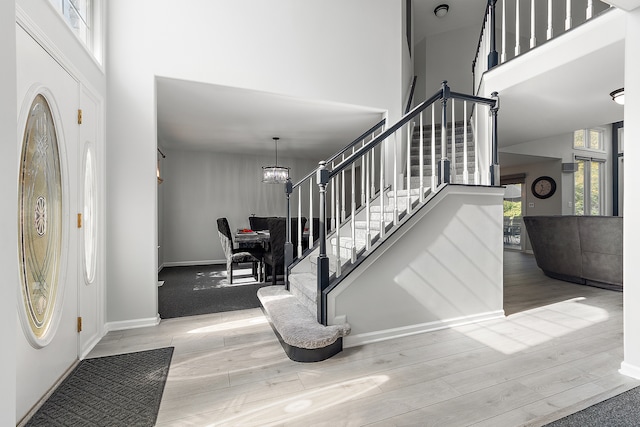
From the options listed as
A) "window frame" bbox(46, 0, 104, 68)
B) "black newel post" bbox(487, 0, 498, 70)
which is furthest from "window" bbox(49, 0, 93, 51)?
"black newel post" bbox(487, 0, 498, 70)

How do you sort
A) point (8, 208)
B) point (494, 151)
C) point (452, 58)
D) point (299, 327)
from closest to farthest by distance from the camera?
point (8, 208) → point (299, 327) → point (494, 151) → point (452, 58)

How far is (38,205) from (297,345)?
177 centimetres

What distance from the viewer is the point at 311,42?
3.52 m

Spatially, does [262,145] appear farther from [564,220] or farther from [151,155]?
[564,220]

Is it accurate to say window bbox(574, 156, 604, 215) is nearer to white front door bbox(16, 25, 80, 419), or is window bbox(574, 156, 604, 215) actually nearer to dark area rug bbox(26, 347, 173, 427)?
dark area rug bbox(26, 347, 173, 427)

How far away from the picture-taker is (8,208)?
790mm

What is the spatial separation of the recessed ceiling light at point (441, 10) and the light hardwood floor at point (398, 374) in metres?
5.98

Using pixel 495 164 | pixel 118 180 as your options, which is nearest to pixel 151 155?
pixel 118 180

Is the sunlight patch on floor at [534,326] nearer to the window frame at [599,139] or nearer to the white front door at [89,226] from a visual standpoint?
the white front door at [89,226]

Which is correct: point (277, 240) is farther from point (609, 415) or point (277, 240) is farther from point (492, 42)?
point (492, 42)

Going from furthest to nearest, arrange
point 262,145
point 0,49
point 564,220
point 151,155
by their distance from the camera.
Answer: point 262,145 → point 564,220 → point 151,155 → point 0,49

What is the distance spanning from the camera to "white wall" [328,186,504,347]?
2.44m

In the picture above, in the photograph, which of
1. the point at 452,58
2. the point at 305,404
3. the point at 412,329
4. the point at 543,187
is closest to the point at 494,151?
the point at 412,329

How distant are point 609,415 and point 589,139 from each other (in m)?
8.31
